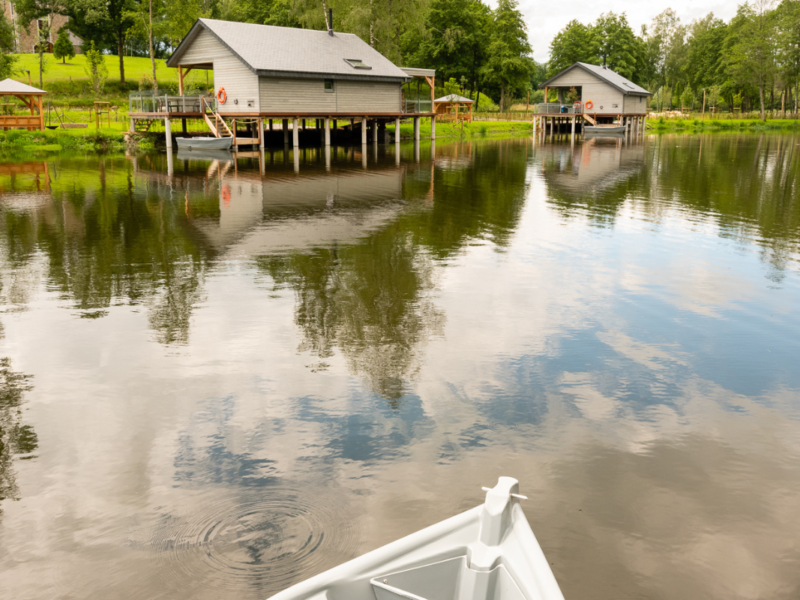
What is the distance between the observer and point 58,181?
75.3ft

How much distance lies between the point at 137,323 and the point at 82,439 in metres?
3.09

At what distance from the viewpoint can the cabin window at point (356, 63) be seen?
39.3m

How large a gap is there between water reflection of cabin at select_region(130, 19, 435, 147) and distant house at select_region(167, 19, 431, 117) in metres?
0.05

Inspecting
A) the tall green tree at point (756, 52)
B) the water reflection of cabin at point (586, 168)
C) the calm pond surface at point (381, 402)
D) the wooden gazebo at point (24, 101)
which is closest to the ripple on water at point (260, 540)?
the calm pond surface at point (381, 402)

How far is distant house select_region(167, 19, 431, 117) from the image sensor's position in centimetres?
3494

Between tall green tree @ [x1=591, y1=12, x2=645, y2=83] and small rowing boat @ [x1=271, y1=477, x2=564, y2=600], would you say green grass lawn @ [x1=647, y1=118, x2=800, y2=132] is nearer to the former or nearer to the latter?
tall green tree @ [x1=591, y1=12, x2=645, y2=83]

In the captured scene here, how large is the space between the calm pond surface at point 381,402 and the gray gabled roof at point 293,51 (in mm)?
22152

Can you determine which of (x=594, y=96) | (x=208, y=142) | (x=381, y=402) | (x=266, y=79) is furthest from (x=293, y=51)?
(x=381, y=402)

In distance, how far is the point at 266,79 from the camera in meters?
34.8

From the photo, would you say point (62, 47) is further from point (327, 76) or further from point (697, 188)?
point (697, 188)

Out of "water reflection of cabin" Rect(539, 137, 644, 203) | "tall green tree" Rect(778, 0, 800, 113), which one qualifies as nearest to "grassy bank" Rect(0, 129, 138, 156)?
"water reflection of cabin" Rect(539, 137, 644, 203)

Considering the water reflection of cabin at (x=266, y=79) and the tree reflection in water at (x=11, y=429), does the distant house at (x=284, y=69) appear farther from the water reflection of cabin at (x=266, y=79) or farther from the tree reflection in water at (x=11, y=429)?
the tree reflection in water at (x=11, y=429)

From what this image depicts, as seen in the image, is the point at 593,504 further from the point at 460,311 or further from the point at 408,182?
the point at 408,182

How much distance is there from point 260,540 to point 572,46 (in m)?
90.4
